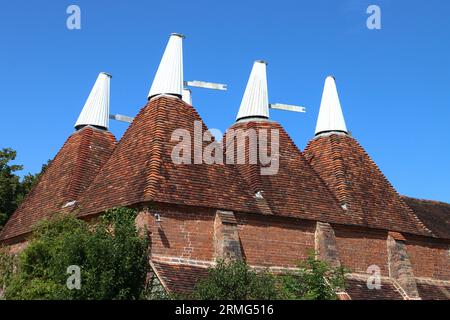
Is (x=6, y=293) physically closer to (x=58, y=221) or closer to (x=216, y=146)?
(x=58, y=221)

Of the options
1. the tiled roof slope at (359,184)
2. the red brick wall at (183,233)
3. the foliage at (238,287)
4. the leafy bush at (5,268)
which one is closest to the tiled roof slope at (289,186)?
the tiled roof slope at (359,184)

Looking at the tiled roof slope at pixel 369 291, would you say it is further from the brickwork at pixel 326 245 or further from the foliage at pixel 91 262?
the foliage at pixel 91 262

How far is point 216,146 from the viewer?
837 inches

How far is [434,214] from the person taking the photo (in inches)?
1088

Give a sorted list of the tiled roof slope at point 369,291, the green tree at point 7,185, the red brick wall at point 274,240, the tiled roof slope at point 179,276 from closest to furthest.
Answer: the tiled roof slope at point 179,276, the red brick wall at point 274,240, the tiled roof slope at point 369,291, the green tree at point 7,185

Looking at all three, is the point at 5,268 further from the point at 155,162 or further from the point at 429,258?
the point at 429,258

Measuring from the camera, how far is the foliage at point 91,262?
16.3 m

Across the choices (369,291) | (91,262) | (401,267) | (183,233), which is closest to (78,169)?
(183,233)

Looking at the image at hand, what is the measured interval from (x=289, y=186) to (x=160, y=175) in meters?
4.70

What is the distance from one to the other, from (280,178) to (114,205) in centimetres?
555

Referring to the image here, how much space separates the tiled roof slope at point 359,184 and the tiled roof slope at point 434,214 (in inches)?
51.6

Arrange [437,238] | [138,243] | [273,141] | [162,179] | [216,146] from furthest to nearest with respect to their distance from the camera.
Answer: [437,238], [273,141], [216,146], [162,179], [138,243]

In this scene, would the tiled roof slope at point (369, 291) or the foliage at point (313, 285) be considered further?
the tiled roof slope at point (369, 291)
